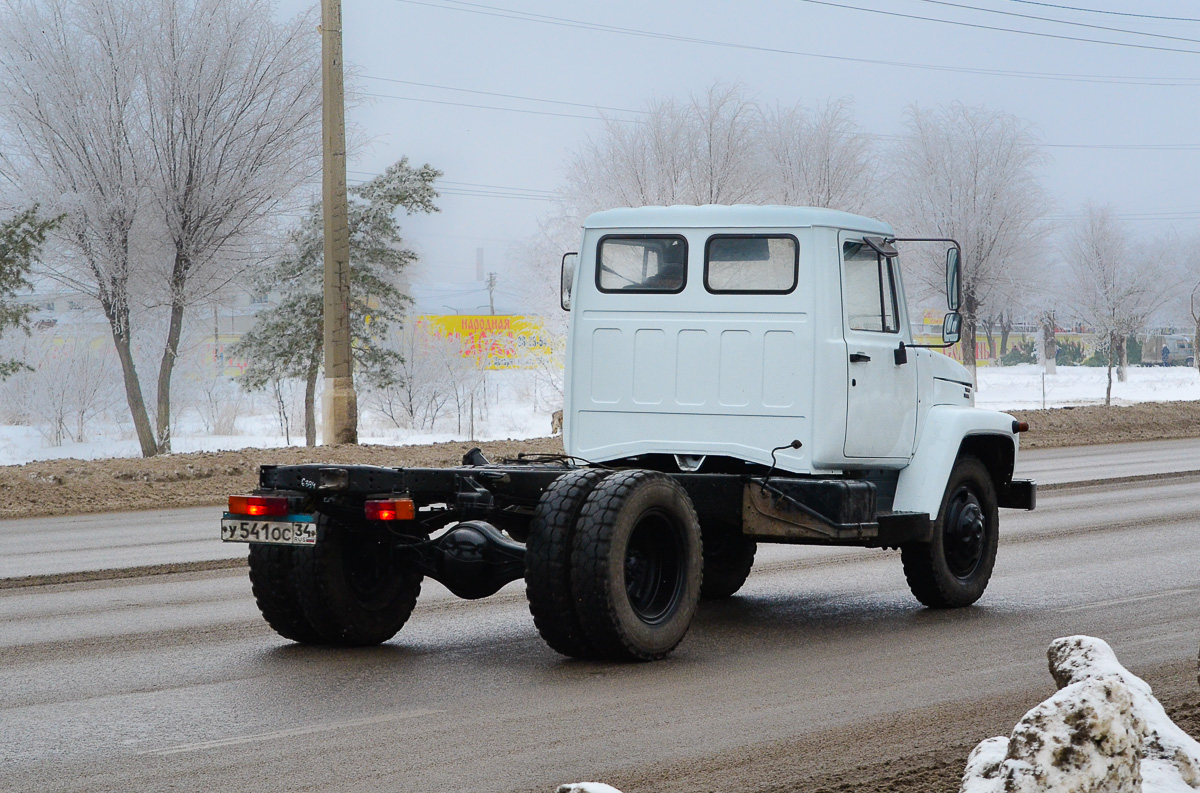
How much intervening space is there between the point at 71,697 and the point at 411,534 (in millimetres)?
2056

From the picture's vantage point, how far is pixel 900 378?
9070 millimetres

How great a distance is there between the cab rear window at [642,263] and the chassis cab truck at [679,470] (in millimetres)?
12

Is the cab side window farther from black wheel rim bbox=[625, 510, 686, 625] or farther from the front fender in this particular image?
black wheel rim bbox=[625, 510, 686, 625]

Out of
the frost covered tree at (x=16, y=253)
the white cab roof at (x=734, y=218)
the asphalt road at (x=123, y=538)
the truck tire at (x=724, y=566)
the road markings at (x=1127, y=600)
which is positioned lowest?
the asphalt road at (x=123, y=538)

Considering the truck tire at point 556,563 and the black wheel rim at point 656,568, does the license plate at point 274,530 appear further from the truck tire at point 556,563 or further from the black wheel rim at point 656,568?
the black wheel rim at point 656,568

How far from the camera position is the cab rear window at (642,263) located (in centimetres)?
890

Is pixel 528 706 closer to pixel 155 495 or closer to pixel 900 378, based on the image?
pixel 900 378

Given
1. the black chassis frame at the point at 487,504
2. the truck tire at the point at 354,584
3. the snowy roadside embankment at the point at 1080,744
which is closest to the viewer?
the snowy roadside embankment at the point at 1080,744

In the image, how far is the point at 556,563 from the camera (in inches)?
282

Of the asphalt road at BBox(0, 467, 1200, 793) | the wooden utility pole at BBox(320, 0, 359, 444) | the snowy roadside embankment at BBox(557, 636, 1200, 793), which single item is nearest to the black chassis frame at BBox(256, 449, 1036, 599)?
the asphalt road at BBox(0, 467, 1200, 793)

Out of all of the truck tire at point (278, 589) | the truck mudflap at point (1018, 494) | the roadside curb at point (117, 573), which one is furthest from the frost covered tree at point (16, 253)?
the truck mudflap at point (1018, 494)

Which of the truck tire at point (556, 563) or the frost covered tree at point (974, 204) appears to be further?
the frost covered tree at point (974, 204)

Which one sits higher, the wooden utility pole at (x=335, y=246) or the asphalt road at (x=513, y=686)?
the wooden utility pole at (x=335, y=246)

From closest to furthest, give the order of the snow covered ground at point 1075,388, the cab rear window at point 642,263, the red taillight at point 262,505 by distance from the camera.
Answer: the red taillight at point 262,505, the cab rear window at point 642,263, the snow covered ground at point 1075,388
